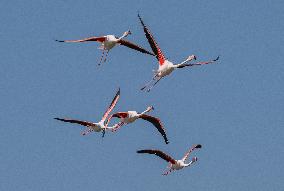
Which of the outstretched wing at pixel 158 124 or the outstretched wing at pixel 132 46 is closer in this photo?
the outstretched wing at pixel 132 46

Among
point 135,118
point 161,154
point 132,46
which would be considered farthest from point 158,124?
point 132,46

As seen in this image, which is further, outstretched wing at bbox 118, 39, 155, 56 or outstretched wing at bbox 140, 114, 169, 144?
outstretched wing at bbox 140, 114, 169, 144

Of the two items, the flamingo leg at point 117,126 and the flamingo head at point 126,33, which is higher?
the flamingo head at point 126,33

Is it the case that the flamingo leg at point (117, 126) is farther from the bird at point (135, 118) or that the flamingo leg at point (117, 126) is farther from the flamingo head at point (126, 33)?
the flamingo head at point (126, 33)

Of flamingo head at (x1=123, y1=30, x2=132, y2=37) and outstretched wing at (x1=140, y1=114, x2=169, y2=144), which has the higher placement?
flamingo head at (x1=123, y1=30, x2=132, y2=37)

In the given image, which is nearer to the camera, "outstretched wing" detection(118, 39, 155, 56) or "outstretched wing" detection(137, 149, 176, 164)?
"outstretched wing" detection(118, 39, 155, 56)

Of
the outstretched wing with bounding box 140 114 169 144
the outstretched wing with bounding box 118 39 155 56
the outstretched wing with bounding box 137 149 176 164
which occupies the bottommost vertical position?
the outstretched wing with bounding box 137 149 176 164

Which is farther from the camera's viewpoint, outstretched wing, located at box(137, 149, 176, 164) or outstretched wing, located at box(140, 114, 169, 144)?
outstretched wing, located at box(140, 114, 169, 144)

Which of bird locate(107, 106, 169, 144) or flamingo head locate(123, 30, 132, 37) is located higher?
flamingo head locate(123, 30, 132, 37)

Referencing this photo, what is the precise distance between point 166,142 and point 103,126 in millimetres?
8152

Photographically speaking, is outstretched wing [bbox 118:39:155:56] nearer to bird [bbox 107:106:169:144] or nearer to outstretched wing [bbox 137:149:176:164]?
bird [bbox 107:106:169:144]

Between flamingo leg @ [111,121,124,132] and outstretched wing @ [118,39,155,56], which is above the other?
outstretched wing @ [118,39,155,56]

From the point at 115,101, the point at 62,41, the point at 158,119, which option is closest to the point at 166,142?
the point at 158,119

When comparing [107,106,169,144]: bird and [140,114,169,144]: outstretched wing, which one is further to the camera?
[140,114,169,144]: outstretched wing
